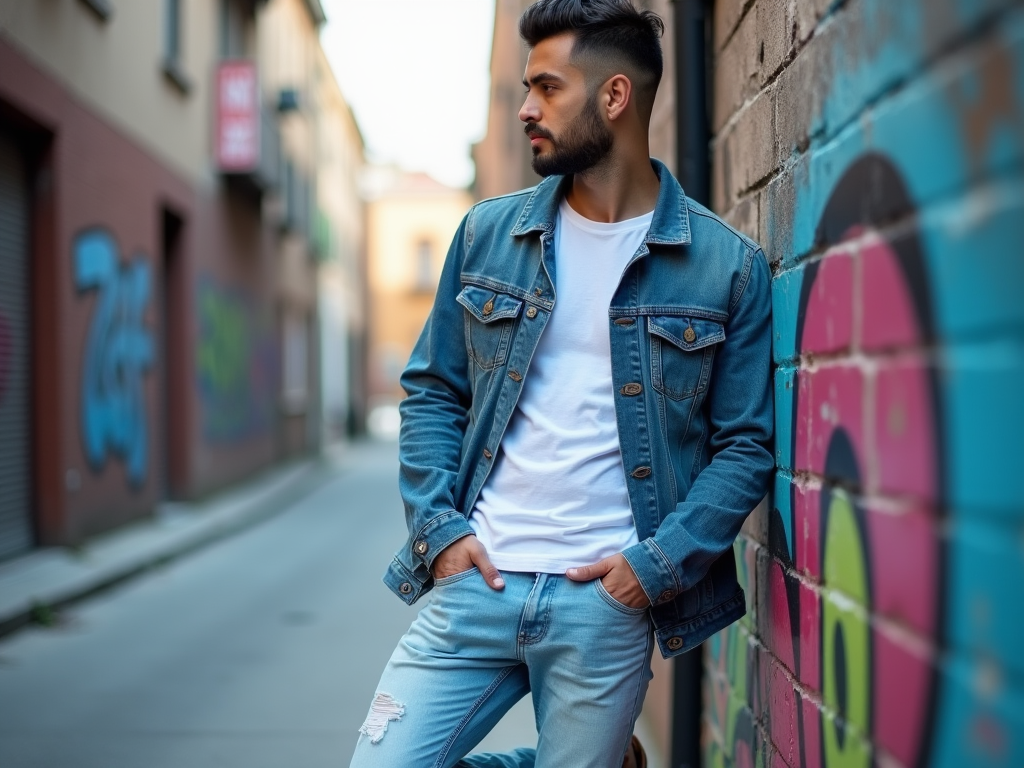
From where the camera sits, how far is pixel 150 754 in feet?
14.1

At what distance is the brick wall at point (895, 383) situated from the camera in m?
1.17

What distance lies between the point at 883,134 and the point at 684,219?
2.29 feet

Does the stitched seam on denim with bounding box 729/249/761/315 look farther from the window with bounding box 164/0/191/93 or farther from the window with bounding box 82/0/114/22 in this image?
the window with bounding box 164/0/191/93

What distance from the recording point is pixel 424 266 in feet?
163

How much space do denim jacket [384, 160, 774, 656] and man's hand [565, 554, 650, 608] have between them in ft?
0.07

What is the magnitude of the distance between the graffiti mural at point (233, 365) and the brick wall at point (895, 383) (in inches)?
460

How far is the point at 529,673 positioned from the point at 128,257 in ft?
30.1

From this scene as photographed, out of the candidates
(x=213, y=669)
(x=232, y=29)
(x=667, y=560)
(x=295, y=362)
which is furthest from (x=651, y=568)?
(x=295, y=362)

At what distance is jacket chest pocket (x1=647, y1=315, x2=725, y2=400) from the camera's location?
213 cm

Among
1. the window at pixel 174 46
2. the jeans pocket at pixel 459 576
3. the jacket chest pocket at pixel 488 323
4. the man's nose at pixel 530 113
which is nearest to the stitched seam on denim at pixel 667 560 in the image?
the jeans pocket at pixel 459 576

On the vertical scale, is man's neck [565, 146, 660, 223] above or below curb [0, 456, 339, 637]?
above

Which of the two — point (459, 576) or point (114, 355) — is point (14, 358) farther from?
point (459, 576)

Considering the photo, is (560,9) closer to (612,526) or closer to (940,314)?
(612,526)

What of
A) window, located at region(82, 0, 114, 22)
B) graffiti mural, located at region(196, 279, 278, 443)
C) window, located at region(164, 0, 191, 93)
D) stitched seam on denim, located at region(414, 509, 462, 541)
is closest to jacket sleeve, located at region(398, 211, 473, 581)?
stitched seam on denim, located at region(414, 509, 462, 541)
